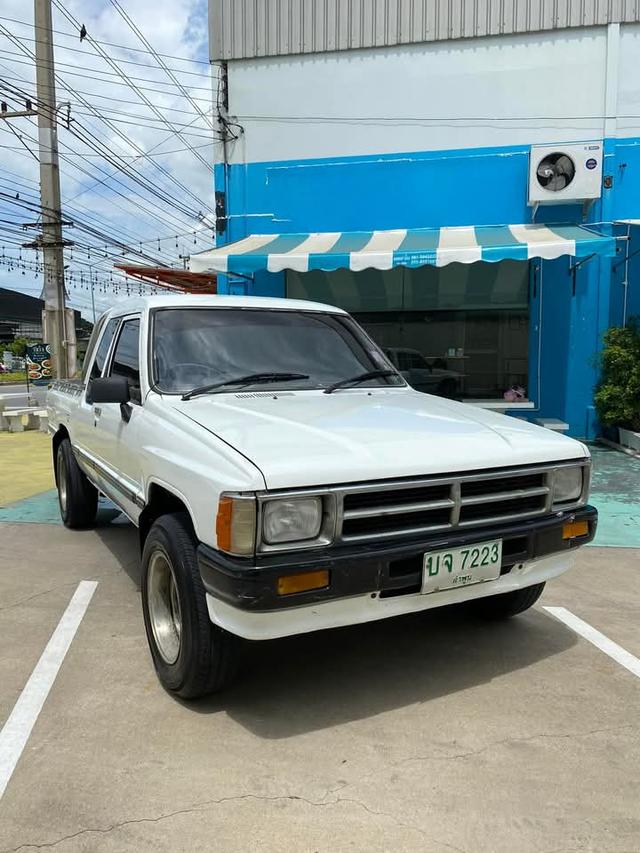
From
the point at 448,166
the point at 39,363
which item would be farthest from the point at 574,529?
the point at 39,363

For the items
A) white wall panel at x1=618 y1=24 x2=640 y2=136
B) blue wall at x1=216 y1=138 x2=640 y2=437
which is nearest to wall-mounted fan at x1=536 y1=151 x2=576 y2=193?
blue wall at x1=216 y1=138 x2=640 y2=437

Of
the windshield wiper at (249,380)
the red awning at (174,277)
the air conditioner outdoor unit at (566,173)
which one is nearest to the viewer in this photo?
the windshield wiper at (249,380)

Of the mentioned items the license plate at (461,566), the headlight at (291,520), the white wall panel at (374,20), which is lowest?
the license plate at (461,566)

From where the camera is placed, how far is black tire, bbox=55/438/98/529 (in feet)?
19.3

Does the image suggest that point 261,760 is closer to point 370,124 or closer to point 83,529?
point 83,529

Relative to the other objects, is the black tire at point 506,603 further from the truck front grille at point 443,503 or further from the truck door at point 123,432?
the truck door at point 123,432

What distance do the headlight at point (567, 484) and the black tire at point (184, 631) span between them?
1.65 meters

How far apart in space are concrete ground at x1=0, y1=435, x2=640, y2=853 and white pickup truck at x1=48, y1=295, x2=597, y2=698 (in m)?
0.29

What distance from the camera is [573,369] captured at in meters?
10.7

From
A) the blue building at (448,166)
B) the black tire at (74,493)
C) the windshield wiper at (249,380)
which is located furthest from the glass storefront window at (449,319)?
the windshield wiper at (249,380)

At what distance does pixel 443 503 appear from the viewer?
2.87 metres

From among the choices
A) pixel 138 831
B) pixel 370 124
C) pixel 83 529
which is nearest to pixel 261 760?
pixel 138 831

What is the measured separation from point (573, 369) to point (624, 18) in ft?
17.3

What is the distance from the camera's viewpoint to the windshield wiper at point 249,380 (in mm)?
3600
